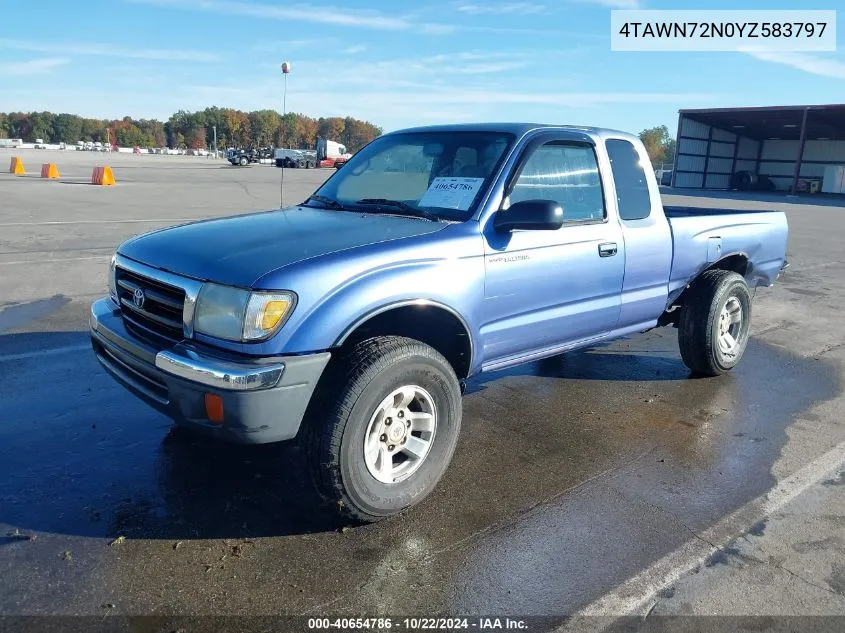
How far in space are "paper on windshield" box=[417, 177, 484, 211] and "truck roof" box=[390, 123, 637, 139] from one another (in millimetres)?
469

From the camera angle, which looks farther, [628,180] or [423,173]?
[628,180]

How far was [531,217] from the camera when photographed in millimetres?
3619

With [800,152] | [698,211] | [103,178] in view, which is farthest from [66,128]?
[698,211]

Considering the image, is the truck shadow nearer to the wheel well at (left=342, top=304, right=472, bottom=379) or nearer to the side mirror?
the wheel well at (left=342, top=304, right=472, bottom=379)

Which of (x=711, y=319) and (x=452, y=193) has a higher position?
(x=452, y=193)

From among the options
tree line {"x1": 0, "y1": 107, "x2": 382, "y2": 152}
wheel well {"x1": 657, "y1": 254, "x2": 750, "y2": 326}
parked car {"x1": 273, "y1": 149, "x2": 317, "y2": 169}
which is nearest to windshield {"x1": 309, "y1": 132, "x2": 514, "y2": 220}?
wheel well {"x1": 657, "y1": 254, "x2": 750, "y2": 326}

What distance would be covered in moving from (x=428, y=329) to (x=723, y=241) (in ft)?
Result: 9.88

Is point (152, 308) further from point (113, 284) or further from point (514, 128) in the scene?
point (514, 128)

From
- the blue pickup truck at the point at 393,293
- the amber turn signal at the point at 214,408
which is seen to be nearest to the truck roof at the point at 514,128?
the blue pickup truck at the point at 393,293

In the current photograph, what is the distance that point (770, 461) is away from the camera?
4129mm

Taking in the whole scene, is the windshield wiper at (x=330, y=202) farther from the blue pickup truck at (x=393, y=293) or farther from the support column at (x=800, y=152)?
the support column at (x=800, y=152)

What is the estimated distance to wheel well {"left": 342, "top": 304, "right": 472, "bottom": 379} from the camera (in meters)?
3.44

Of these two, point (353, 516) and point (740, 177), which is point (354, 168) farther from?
point (740, 177)

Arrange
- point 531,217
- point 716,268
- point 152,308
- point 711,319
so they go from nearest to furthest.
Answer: point 152,308, point 531,217, point 711,319, point 716,268
